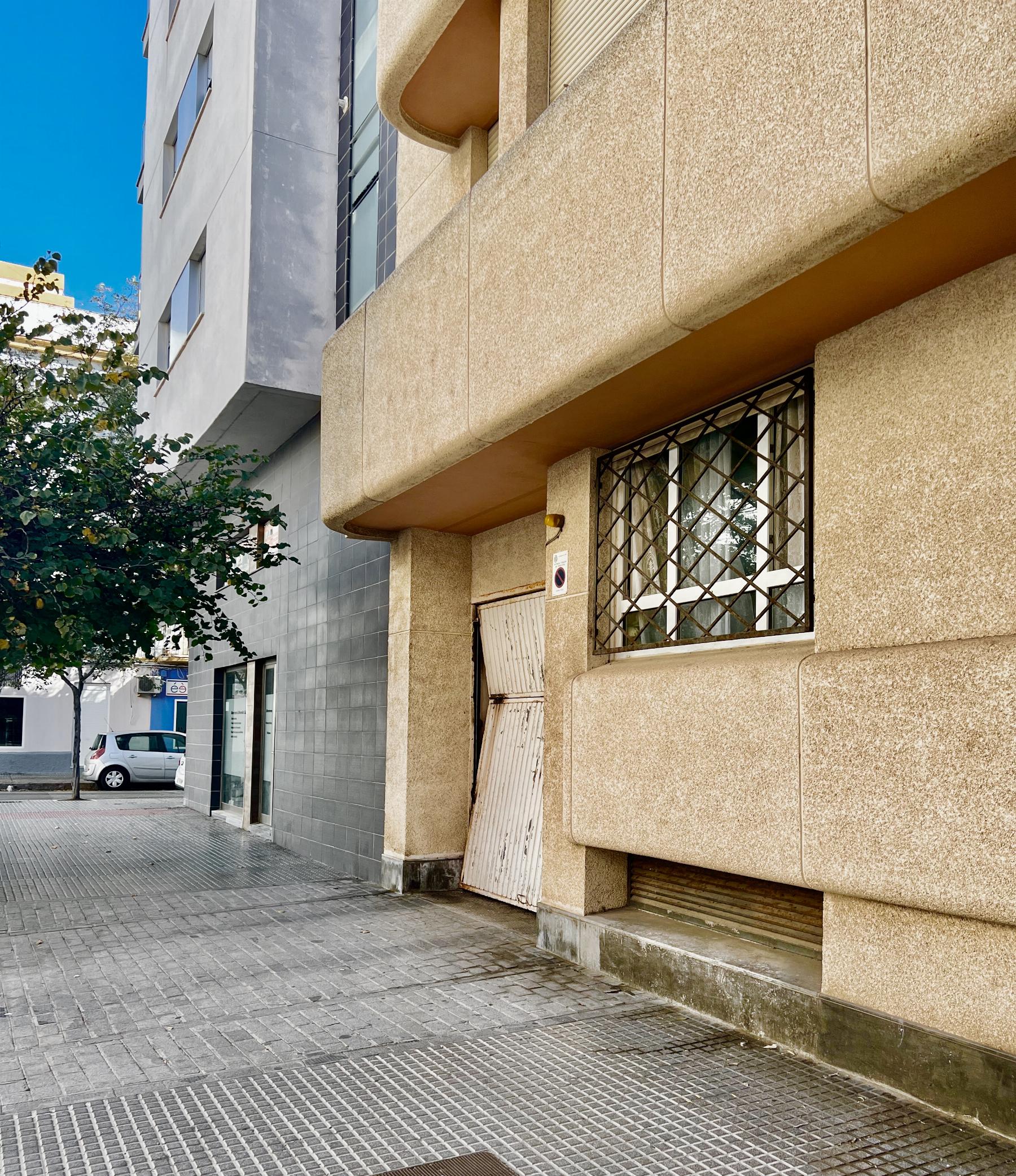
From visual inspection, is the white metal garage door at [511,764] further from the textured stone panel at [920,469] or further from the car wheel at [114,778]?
the car wheel at [114,778]

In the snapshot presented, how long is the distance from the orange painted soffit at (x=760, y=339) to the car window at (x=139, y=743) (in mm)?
20528

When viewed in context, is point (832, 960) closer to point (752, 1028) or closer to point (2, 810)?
point (752, 1028)

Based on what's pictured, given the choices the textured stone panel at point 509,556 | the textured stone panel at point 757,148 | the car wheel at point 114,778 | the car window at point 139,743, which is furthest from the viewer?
the car window at point 139,743

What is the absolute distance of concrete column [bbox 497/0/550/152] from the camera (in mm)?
6566

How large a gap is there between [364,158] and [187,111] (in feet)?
22.0

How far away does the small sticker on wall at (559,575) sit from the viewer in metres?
6.54

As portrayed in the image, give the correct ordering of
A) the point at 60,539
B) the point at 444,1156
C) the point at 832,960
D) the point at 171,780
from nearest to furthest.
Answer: the point at 444,1156 < the point at 832,960 < the point at 60,539 < the point at 171,780

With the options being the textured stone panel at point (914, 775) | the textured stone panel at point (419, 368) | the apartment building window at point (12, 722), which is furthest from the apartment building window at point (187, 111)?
the apartment building window at point (12, 722)

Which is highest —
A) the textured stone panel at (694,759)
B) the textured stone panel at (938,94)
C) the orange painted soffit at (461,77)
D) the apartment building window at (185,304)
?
the apartment building window at (185,304)

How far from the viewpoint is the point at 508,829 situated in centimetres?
809

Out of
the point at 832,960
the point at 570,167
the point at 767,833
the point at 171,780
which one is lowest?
the point at 171,780

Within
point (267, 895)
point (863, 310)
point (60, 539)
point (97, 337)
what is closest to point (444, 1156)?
point (863, 310)

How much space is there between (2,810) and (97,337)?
11494mm

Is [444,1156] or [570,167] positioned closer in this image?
[444,1156]
